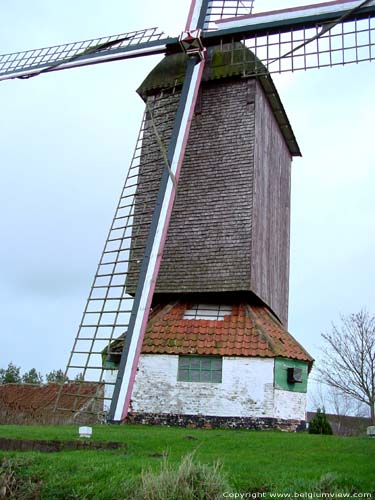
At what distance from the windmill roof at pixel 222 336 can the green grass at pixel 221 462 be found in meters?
4.56

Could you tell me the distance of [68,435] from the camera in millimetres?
9945

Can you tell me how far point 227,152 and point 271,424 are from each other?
6564 mm

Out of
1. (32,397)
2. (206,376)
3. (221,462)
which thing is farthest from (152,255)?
(32,397)

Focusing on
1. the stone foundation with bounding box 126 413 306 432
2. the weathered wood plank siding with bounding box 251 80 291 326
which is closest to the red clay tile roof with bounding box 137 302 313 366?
the weathered wood plank siding with bounding box 251 80 291 326

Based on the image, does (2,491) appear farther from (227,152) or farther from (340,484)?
(227,152)

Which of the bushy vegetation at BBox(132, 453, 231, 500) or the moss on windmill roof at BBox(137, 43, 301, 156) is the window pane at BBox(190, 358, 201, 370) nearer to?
the moss on windmill roof at BBox(137, 43, 301, 156)

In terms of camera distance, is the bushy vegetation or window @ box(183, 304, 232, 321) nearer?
the bushy vegetation

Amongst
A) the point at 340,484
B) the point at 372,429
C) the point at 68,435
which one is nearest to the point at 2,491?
the point at 68,435

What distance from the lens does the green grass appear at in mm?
6449

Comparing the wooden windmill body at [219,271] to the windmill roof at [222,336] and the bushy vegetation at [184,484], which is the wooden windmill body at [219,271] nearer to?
the windmill roof at [222,336]

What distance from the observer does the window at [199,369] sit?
1462cm

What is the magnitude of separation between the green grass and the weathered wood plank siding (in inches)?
245

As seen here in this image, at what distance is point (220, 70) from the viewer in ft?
54.6

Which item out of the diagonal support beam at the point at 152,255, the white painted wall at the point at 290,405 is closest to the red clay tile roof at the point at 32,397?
the white painted wall at the point at 290,405
